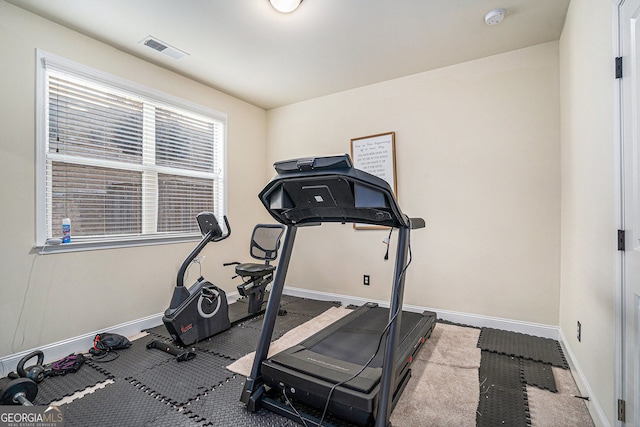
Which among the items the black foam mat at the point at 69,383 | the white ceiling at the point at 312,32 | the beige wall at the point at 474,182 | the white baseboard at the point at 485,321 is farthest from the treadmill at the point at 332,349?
the white ceiling at the point at 312,32

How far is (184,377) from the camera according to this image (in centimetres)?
210

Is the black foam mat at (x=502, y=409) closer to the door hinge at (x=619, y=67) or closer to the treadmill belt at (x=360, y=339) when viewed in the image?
the treadmill belt at (x=360, y=339)

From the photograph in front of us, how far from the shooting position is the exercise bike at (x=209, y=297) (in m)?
2.54

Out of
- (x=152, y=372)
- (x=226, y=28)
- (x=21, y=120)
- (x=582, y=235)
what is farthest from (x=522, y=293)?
(x=21, y=120)

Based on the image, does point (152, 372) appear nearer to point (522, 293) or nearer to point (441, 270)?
point (441, 270)

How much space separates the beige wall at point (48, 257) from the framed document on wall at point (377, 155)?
2096 mm

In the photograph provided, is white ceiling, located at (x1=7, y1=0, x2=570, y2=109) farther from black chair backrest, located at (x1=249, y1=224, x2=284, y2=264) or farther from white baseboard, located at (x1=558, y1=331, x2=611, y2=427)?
white baseboard, located at (x1=558, y1=331, x2=611, y2=427)

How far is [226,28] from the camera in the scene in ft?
8.14

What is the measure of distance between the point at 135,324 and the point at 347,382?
2365mm

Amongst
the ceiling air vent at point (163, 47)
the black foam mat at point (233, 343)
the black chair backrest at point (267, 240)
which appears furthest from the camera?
the black chair backrest at point (267, 240)

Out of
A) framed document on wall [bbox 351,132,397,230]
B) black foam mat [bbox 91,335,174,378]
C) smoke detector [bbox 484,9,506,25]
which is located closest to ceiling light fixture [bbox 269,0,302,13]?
smoke detector [bbox 484,9,506,25]

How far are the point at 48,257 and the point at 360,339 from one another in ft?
8.43

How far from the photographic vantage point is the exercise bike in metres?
2.54

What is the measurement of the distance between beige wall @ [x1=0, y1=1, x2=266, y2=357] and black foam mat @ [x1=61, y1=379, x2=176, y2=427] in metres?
0.91
